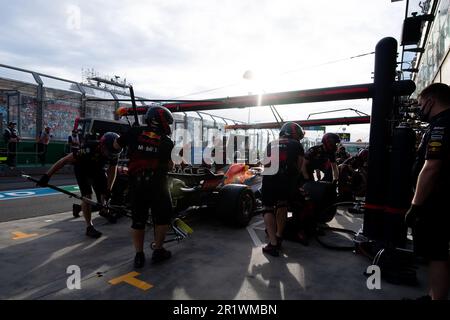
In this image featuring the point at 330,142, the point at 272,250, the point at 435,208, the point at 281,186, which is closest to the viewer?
the point at 435,208

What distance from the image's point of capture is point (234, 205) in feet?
15.7

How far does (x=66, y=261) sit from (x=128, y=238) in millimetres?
999

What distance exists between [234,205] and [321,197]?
4.76 feet

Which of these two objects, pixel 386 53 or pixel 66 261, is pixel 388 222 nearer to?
pixel 386 53

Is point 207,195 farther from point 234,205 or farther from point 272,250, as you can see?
point 272,250

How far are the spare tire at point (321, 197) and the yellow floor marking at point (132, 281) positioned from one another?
288 cm

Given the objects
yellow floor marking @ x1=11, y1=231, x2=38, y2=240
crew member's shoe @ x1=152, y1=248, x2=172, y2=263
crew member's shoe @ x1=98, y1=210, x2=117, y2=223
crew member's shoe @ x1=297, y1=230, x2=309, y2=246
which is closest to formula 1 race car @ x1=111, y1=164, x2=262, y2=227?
crew member's shoe @ x1=98, y1=210, x2=117, y2=223

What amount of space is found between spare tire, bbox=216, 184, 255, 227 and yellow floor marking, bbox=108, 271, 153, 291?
2061 millimetres

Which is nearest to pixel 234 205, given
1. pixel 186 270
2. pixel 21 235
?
pixel 186 270

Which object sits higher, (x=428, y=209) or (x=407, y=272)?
(x=428, y=209)

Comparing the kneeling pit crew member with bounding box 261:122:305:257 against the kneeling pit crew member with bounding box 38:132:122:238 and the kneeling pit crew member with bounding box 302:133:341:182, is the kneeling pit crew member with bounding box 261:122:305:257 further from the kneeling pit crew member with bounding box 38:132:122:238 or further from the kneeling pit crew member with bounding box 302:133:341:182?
the kneeling pit crew member with bounding box 38:132:122:238

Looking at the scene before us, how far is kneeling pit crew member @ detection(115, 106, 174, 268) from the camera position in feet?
10.8

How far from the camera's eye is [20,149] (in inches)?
514
